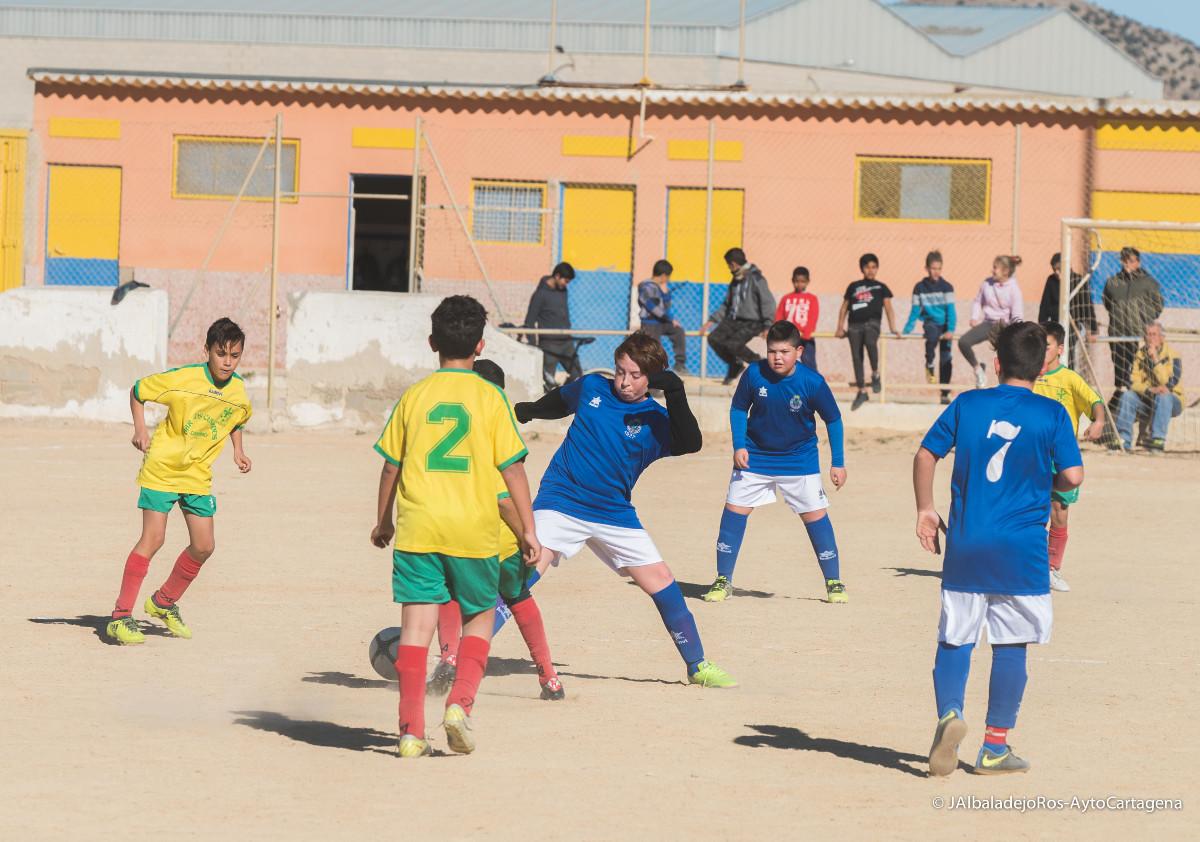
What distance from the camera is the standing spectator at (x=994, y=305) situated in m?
16.8

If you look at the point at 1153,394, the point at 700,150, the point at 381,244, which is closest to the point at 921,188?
the point at 700,150

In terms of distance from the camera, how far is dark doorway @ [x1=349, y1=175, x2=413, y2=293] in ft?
79.4

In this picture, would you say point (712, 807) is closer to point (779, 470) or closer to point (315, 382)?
point (779, 470)

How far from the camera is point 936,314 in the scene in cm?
1792

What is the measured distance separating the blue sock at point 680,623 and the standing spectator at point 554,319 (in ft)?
36.8

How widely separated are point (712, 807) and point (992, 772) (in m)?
1.09

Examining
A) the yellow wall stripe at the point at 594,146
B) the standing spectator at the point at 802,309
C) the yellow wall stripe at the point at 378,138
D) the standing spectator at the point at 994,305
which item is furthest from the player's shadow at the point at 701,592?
the yellow wall stripe at the point at 378,138

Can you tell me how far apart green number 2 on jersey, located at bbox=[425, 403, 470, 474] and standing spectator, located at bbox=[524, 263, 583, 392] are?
1245 cm

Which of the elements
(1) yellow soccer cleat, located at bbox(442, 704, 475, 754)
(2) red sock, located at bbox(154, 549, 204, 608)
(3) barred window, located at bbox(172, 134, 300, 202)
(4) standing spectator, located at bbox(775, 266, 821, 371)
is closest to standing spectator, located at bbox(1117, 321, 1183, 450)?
(4) standing spectator, located at bbox(775, 266, 821, 371)

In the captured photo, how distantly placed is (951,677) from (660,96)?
15.8 m

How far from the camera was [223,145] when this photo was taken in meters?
21.4

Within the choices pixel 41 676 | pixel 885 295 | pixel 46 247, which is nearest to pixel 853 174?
pixel 885 295

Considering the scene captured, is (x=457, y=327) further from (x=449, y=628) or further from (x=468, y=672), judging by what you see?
(x=449, y=628)

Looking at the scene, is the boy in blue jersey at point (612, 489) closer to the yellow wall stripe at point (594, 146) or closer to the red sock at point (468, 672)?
the red sock at point (468, 672)
